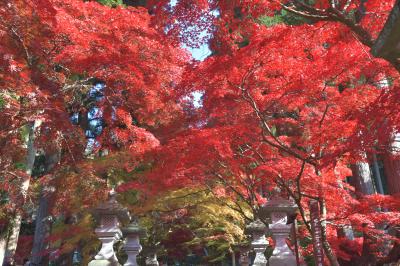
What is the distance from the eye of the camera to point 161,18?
9047mm

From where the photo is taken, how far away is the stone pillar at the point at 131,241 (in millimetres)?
10617

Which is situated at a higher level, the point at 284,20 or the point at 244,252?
the point at 284,20

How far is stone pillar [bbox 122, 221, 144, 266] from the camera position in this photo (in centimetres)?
1062

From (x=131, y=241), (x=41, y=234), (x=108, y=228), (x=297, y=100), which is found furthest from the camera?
(x=41, y=234)

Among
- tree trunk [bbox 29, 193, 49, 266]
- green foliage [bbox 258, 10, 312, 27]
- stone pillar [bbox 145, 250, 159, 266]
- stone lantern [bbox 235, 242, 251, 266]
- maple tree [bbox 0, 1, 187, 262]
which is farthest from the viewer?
green foliage [bbox 258, 10, 312, 27]

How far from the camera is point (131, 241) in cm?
1077

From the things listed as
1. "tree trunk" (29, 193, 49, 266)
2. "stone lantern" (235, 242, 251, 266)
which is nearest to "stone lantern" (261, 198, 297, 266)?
"stone lantern" (235, 242, 251, 266)

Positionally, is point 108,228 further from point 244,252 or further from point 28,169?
point 244,252

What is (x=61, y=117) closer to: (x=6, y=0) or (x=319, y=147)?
(x=6, y=0)

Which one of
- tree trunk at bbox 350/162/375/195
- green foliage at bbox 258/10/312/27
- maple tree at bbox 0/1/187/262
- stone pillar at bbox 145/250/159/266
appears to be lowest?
stone pillar at bbox 145/250/159/266

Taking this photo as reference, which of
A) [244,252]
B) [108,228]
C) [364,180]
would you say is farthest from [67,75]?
[364,180]

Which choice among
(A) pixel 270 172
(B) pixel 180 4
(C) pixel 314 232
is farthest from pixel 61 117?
(C) pixel 314 232

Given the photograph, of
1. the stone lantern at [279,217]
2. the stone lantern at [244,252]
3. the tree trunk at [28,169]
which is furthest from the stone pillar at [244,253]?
the tree trunk at [28,169]

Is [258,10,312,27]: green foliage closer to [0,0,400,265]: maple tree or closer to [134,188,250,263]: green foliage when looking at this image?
[0,0,400,265]: maple tree
